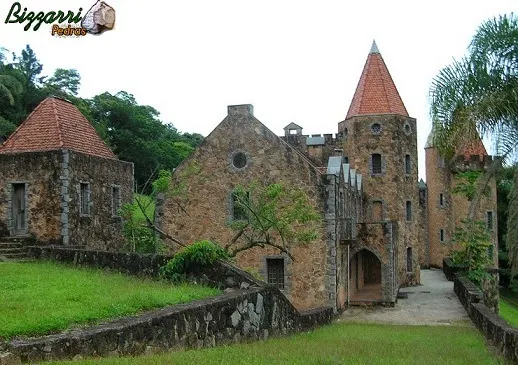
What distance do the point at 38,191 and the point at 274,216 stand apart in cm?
735

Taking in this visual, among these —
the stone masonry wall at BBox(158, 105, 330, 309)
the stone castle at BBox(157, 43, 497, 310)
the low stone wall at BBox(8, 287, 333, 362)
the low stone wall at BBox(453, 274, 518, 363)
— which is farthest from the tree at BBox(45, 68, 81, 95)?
the low stone wall at BBox(8, 287, 333, 362)

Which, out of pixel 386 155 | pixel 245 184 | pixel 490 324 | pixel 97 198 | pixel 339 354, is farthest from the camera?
pixel 386 155

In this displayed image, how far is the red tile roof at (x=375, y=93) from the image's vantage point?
1427 inches

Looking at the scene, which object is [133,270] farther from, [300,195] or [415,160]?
[415,160]

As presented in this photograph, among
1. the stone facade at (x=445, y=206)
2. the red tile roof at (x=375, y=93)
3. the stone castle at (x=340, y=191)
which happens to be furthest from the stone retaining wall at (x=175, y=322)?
the stone facade at (x=445, y=206)

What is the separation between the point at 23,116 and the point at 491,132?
38.9 m

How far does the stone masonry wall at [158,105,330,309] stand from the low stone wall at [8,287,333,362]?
25.8ft

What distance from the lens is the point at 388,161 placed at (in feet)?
118

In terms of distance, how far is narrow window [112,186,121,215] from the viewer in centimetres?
2370

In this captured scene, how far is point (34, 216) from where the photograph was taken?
817 inches

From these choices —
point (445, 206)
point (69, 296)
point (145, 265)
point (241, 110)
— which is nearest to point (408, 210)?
point (445, 206)

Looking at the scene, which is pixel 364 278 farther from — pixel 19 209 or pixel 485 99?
pixel 485 99

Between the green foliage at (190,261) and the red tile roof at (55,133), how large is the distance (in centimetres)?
778

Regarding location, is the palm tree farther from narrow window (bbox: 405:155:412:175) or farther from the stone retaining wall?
narrow window (bbox: 405:155:412:175)
